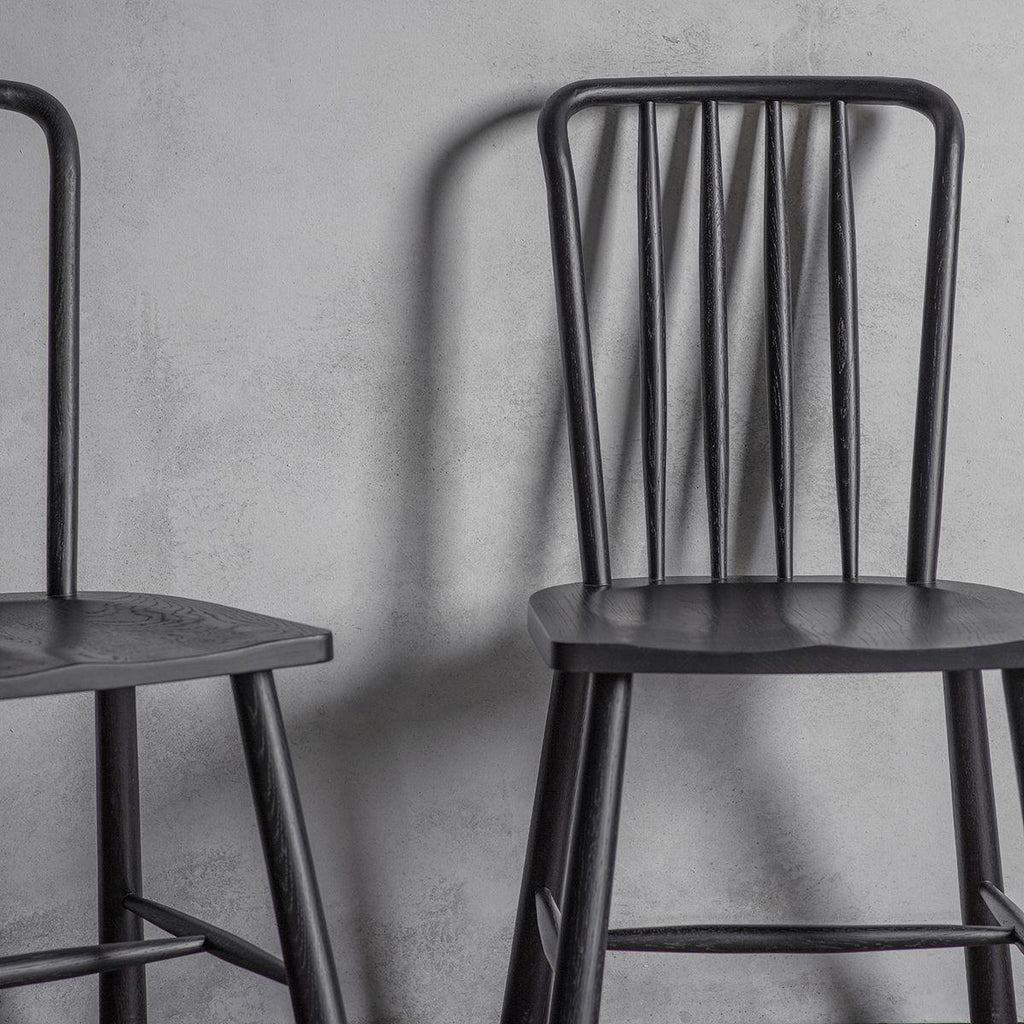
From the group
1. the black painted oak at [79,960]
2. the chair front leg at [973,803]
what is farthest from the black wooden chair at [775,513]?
the black painted oak at [79,960]

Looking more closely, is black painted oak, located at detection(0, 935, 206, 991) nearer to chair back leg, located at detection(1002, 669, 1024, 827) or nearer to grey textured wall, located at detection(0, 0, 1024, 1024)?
grey textured wall, located at detection(0, 0, 1024, 1024)

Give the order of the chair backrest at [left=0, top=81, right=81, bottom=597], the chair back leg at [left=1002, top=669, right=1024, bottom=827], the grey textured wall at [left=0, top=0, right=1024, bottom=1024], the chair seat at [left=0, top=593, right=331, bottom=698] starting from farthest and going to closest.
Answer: the grey textured wall at [left=0, top=0, right=1024, bottom=1024]
the chair backrest at [left=0, top=81, right=81, bottom=597]
the chair back leg at [left=1002, top=669, right=1024, bottom=827]
the chair seat at [left=0, top=593, right=331, bottom=698]

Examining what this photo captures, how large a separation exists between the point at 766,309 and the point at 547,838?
17.0 inches

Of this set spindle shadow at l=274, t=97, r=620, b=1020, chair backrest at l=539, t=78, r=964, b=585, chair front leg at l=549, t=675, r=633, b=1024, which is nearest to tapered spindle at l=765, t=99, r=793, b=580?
chair backrest at l=539, t=78, r=964, b=585

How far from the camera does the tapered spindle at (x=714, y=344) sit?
0.79m

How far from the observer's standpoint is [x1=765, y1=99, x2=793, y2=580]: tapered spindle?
31.0 inches

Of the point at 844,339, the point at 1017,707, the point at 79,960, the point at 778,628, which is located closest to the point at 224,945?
the point at 79,960

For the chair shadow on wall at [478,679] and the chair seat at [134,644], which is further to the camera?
the chair shadow on wall at [478,679]

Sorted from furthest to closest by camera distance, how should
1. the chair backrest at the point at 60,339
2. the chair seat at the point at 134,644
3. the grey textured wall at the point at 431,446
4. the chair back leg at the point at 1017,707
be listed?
the grey textured wall at the point at 431,446
the chair backrest at the point at 60,339
the chair back leg at the point at 1017,707
the chair seat at the point at 134,644

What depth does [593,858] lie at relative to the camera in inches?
22.3

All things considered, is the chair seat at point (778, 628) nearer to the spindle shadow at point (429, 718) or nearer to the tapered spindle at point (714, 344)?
the tapered spindle at point (714, 344)

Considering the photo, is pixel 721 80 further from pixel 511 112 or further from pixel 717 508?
pixel 717 508

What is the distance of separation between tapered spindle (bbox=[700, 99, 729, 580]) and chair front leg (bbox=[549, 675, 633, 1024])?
24cm

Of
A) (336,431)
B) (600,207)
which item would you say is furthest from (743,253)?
(336,431)
